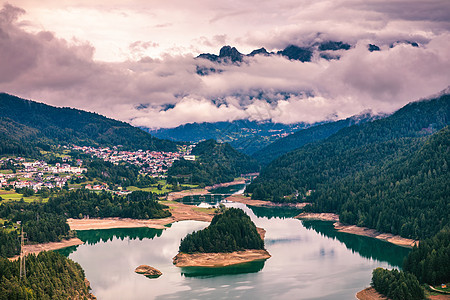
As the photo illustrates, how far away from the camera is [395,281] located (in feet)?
197

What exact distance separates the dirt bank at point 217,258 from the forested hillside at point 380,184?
29.5m

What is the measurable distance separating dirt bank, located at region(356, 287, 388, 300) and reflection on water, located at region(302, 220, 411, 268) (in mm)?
15443

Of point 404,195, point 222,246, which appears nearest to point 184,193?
point 404,195

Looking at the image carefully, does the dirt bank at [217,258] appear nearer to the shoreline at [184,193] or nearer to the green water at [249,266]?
the green water at [249,266]

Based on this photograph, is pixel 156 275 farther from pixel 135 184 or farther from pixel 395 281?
pixel 135 184

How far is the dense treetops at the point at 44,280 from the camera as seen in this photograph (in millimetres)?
52375

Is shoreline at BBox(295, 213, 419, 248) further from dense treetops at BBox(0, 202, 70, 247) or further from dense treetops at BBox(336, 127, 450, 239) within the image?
dense treetops at BBox(0, 202, 70, 247)

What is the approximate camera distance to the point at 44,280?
56.8m

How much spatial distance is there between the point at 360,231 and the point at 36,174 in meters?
108

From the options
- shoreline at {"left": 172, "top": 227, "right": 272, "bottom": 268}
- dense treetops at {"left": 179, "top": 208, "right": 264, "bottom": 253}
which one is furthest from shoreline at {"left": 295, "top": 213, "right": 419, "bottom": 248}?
shoreline at {"left": 172, "top": 227, "right": 272, "bottom": 268}

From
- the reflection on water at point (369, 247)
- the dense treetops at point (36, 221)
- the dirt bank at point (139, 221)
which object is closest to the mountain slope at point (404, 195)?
the reflection on water at point (369, 247)

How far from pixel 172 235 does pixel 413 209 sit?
1787 inches

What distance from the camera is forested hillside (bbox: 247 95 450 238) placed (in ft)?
321

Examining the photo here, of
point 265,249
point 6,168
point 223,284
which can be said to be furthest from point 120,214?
point 6,168
